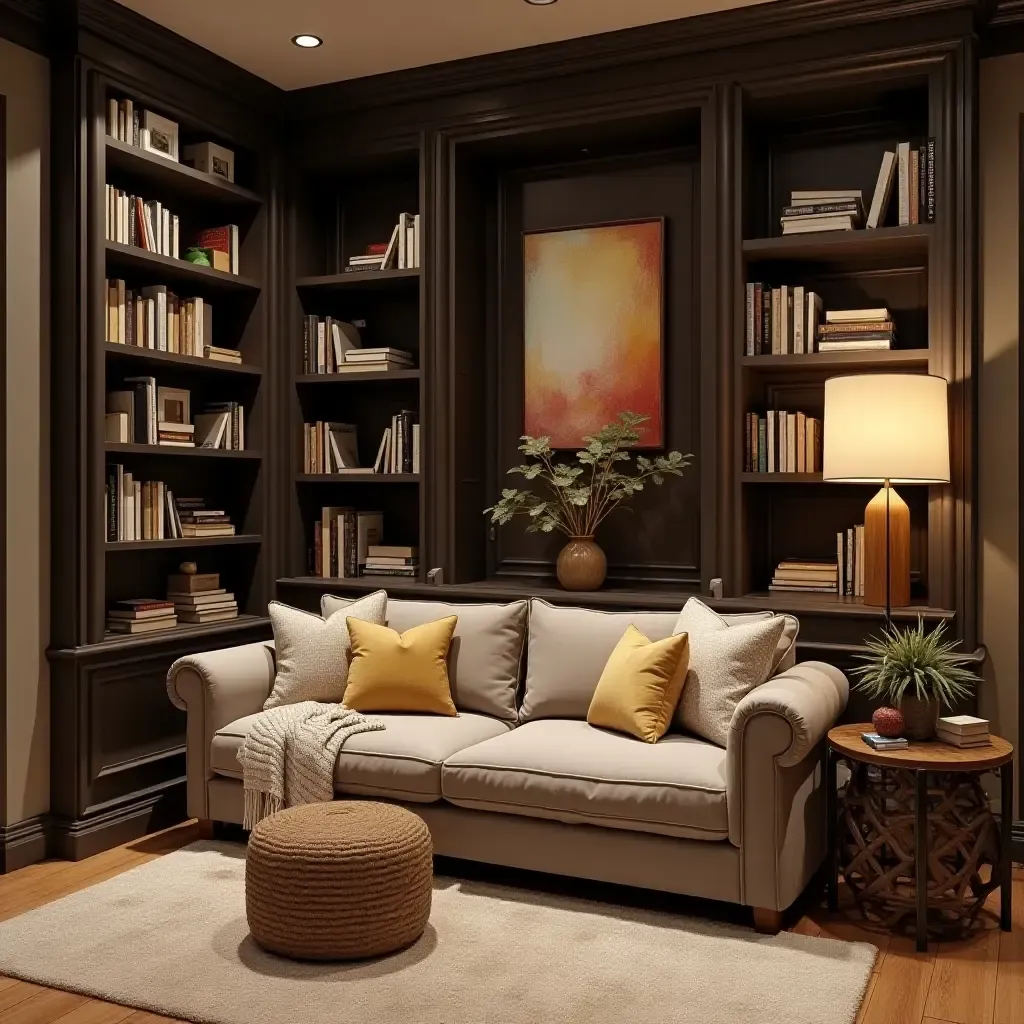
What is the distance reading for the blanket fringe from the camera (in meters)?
3.67

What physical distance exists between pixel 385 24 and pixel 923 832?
326 centimetres

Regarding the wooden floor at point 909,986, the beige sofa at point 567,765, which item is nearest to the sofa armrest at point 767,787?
the beige sofa at point 567,765

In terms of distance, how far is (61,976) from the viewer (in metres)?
2.84

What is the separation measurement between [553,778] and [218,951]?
1047mm

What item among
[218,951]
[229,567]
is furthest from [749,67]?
[218,951]

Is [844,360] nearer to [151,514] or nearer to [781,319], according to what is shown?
[781,319]

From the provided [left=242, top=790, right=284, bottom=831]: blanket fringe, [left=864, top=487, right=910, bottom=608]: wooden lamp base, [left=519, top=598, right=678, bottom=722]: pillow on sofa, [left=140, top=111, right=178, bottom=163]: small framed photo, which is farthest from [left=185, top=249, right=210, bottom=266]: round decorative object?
[left=864, top=487, right=910, bottom=608]: wooden lamp base

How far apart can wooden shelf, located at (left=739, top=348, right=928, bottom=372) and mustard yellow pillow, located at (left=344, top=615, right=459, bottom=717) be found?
154 cm

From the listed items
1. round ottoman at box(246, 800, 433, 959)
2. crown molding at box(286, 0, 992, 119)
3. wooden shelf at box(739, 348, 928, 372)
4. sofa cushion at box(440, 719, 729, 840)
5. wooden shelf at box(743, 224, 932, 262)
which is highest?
crown molding at box(286, 0, 992, 119)

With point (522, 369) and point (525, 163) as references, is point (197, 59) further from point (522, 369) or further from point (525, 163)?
point (522, 369)

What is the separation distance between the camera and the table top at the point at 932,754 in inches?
118

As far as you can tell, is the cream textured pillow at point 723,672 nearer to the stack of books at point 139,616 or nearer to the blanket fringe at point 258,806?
the blanket fringe at point 258,806

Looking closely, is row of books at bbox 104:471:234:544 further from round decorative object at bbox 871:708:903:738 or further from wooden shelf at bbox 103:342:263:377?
round decorative object at bbox 871:708:903:738

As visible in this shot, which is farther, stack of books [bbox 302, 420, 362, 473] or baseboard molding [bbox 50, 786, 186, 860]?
stack of books [bbox 302, 420, 362, 473]
